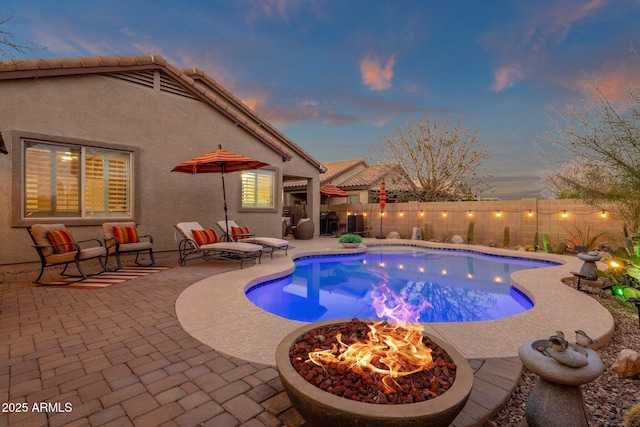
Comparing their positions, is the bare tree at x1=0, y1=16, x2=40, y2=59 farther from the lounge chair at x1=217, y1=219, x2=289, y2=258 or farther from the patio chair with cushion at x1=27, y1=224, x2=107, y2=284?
the lounge chair at x1=217, y1=219, x2=289, y2=258

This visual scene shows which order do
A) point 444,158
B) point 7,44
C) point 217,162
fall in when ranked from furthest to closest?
point 444,158 → point 217,162 → point 7,44

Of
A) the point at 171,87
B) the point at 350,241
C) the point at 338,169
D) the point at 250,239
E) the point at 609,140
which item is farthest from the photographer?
the point at 338,169

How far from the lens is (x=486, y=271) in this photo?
7.90 metres

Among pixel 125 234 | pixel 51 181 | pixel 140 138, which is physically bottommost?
pixel 125 234

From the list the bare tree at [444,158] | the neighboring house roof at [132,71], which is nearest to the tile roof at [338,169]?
the bare tree at [444,158]

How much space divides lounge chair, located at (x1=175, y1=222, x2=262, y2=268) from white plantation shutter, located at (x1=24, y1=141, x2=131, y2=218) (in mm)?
1654

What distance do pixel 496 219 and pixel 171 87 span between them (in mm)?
11844

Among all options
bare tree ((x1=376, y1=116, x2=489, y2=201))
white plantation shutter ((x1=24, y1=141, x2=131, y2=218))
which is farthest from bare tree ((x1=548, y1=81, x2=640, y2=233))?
bare tree ((x1=376, y1=116, x2=489, y2=201))

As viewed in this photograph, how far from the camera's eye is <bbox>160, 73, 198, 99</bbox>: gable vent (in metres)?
8.35

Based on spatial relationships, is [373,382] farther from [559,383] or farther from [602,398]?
[602,398]

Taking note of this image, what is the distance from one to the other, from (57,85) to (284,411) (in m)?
8.26

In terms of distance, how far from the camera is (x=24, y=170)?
6254 millimetres

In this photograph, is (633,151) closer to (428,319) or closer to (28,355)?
(428,319)

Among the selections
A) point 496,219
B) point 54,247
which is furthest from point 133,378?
point 496,219
